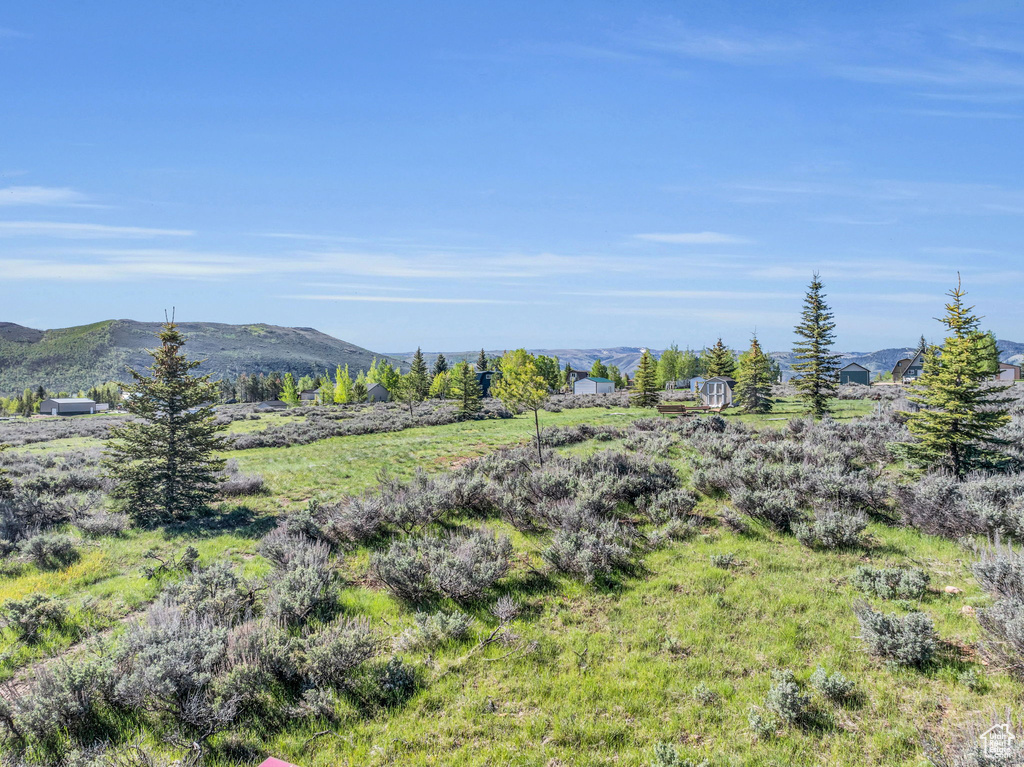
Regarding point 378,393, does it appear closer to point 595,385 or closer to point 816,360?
point 595,385

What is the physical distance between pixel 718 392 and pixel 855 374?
55314 mm

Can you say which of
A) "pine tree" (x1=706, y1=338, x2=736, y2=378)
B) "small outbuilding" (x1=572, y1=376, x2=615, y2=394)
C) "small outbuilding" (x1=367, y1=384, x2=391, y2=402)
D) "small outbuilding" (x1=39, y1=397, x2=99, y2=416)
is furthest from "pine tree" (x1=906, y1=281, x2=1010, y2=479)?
"small outbuilding" (x1=39, y1=397, x2=99, y2=416)

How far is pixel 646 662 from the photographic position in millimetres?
6363

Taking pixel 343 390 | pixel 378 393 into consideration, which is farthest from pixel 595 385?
pixel 343 390

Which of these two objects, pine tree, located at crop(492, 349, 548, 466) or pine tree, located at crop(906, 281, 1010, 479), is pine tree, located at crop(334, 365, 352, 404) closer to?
pine tree, located at crop(492, 349, 548, 466)

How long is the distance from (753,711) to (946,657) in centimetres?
282

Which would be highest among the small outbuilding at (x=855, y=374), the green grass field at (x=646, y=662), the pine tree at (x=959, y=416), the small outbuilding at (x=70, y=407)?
the small outbuilding at (x=855, y=374)

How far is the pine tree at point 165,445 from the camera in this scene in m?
13.2

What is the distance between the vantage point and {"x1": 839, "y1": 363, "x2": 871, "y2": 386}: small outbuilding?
82.4 m

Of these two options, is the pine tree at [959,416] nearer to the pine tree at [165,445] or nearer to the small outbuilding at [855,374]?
the pine tree at [165,445]

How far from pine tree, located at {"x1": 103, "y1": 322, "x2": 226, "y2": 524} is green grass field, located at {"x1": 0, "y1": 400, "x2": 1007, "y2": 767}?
2617 millimetres
